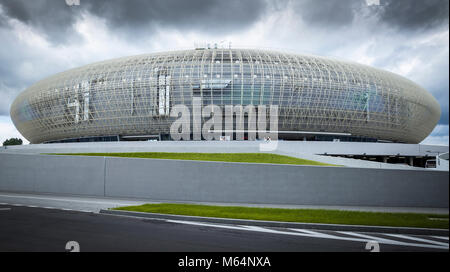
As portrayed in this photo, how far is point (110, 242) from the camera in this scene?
6.55 metres

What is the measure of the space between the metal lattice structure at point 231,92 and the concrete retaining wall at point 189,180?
2771 cm

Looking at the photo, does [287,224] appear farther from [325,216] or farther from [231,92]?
[231,92]

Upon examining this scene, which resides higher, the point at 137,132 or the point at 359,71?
the point at 359,71

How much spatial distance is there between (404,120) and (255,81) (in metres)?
26.6

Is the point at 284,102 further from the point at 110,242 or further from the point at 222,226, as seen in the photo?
the point at 110,242

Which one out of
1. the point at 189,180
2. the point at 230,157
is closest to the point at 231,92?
the point at 230,157

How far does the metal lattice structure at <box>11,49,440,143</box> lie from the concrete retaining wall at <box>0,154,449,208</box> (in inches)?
1091

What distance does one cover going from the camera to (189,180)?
57.2 ft

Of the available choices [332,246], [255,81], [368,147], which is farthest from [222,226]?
[255,81]

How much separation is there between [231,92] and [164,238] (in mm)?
38442

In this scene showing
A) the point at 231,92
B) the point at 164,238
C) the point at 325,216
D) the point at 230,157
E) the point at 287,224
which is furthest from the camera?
the point at 231,92

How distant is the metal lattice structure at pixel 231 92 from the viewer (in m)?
45.4

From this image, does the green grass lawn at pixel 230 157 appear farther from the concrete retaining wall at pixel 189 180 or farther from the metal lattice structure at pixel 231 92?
the metal lattice structure at pixel 231 92

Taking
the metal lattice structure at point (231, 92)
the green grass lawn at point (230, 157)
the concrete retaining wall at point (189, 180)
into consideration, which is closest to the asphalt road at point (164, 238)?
the concrete retaining wall at point (189, 180)
